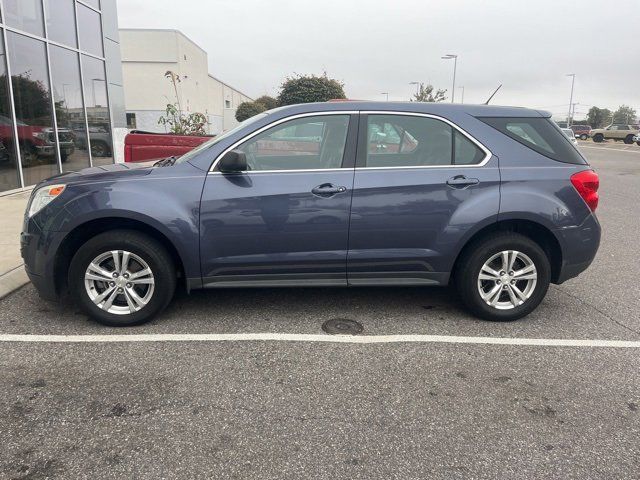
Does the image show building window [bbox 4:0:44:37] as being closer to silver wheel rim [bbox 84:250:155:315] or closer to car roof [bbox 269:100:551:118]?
silver wheel rim [bbox 84:250:155:315]

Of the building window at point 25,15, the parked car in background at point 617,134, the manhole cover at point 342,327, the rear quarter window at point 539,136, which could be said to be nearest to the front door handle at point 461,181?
the rear quarter window at point 539,136

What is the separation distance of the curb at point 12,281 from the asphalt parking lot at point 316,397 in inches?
9.5

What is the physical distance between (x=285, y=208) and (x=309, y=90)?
21007 mm

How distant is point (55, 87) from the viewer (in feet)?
36.5

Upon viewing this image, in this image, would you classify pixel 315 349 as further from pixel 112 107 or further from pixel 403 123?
pixel 112 107

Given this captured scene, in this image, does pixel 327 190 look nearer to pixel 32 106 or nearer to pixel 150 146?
pixel 150 146

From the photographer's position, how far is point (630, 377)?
10.8 feet

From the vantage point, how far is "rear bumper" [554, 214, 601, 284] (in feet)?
13.2

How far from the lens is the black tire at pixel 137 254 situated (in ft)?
12.4

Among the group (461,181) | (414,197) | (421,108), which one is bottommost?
(414,197)

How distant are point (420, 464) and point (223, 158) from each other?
2.44m

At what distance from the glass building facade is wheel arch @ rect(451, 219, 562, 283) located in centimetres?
903

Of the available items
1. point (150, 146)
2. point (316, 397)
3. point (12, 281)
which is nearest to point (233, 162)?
point (316, 397)

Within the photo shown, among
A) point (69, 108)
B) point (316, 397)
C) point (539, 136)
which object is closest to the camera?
point (316, 397)
